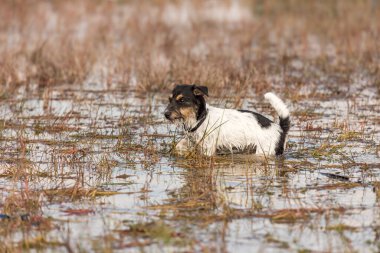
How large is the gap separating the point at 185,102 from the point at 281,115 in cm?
125

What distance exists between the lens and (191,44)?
18547mm

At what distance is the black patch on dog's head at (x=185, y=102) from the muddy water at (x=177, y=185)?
49 cm

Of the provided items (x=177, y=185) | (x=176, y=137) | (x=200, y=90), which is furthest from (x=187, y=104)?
(x=177, y=185)

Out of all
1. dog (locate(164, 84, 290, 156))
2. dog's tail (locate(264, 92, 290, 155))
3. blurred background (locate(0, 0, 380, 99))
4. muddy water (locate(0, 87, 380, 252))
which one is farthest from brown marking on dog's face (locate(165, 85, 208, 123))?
blurred background (locate(0, 0, 380, 99))

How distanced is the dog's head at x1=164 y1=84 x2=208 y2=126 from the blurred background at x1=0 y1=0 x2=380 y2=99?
3573 millimetres

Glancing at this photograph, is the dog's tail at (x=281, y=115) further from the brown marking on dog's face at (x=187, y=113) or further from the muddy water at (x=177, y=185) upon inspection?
the brown marking on dog's face at (x=187, y=113)

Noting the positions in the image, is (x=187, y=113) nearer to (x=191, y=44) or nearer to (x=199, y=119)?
(x=199, y=119)

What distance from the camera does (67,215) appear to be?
6.40 metres

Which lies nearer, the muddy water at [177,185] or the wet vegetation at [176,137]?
the muddy water at [177,185]

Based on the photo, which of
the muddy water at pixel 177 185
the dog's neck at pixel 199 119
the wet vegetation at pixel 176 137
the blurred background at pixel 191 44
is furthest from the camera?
the blurred background at pixel 191 44

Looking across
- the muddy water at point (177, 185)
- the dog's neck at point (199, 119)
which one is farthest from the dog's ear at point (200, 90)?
the muddy water at point (177, 185)

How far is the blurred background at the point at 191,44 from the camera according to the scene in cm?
1432

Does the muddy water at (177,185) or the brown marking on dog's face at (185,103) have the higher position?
the brown marking on dog's face at (185,103)

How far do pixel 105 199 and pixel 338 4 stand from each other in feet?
60.2
